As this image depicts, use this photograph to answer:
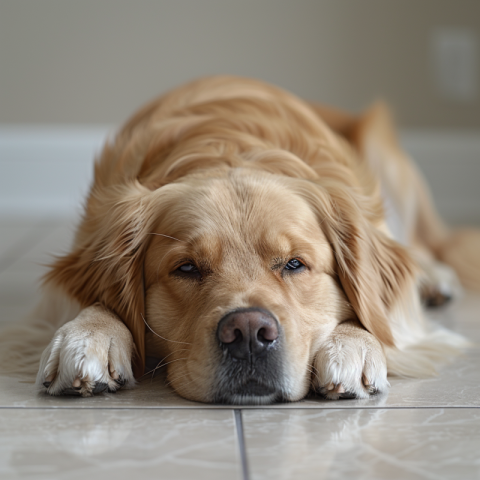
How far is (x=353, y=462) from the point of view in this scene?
4.10 ft

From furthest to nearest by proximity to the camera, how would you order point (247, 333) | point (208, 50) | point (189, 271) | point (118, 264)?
point (208, 50) → point (118, 264) → point (189, 271) → point (247, 333)

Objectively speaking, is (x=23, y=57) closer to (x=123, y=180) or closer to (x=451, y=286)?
(x=123, y=180)

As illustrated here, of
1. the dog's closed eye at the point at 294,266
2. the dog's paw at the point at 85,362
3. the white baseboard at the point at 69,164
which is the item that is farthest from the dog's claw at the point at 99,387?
the white baseboard at the point at 69,164

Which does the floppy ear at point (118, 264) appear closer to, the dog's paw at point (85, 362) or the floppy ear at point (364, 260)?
the dog's paw at point (85, 362)

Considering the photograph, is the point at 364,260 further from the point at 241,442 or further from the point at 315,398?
the point at 241,442

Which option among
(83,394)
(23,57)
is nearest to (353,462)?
(83,394)

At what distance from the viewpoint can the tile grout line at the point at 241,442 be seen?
1.21m

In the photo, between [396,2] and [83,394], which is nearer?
[83,394]

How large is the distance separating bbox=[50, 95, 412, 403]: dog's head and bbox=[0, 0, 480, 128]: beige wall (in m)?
2.97

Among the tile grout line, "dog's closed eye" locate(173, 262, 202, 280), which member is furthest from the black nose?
"dog's closed eye" locate(173, 262, 202, 280)

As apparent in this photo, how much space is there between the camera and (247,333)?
154 cm

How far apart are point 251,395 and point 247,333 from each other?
159mm

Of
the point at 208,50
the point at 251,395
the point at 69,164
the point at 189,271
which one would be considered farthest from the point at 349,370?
the point at 69,164

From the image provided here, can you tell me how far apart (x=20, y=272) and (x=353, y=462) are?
92.4 inches
